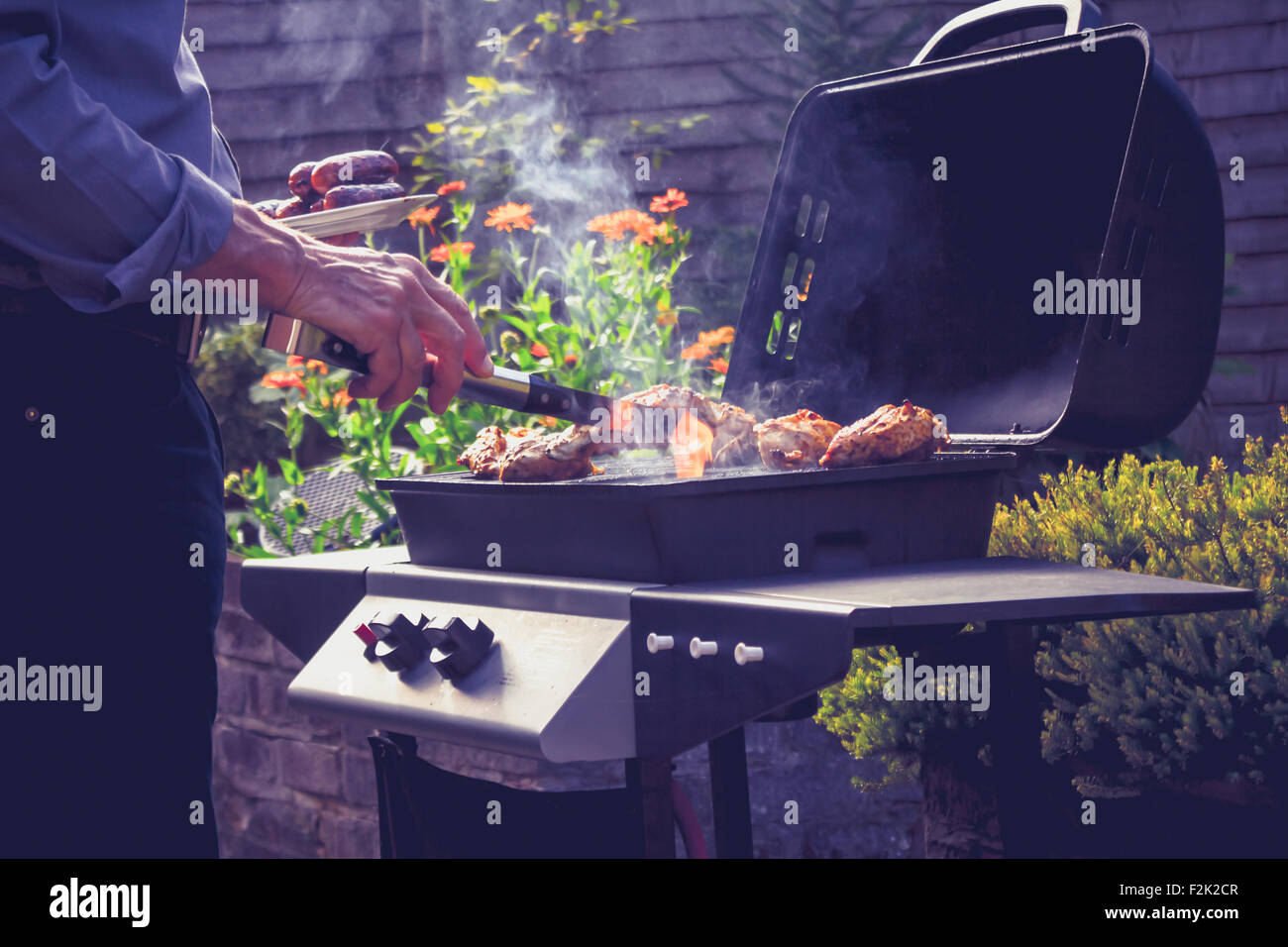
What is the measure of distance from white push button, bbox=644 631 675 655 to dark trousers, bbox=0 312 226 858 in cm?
68

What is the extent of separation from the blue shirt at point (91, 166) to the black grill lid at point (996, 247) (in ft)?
4.23

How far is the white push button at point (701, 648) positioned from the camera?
141cm

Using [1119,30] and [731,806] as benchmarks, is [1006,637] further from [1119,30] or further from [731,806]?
[1119,30]

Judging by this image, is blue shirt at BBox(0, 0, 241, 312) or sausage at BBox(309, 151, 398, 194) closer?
blue shirt at BBox(0, 0, 241, 312)

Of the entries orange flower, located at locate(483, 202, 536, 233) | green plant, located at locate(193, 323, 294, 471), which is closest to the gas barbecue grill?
orange flower, located at locate(483, 202, 536, 233)

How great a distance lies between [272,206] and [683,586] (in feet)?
3.79

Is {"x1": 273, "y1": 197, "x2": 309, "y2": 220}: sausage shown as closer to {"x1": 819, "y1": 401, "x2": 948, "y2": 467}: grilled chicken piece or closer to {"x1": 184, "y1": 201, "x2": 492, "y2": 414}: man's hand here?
{"x1": 184, "y1": 201, "x2": 492, "y2": 414}: man's hand

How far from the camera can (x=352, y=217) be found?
1912 millimetres

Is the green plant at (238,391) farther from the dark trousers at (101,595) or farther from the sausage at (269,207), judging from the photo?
the dark trousers at (101,595)

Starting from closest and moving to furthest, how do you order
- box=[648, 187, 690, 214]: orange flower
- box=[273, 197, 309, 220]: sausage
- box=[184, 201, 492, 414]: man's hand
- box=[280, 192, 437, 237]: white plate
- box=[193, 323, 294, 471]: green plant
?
1. box=[184, 201, 492, 414]: man's hand
2. box=[280, 192, 437, 237]: white plate
3. box=[273, 197, 309, 220]: sausage
4. box=[648, 187, 690, 214]: orange flower
5. box=[193, 323, 294, 471]: green plant

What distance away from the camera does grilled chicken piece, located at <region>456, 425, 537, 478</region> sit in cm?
203

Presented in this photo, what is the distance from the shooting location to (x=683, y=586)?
60.9 inches
